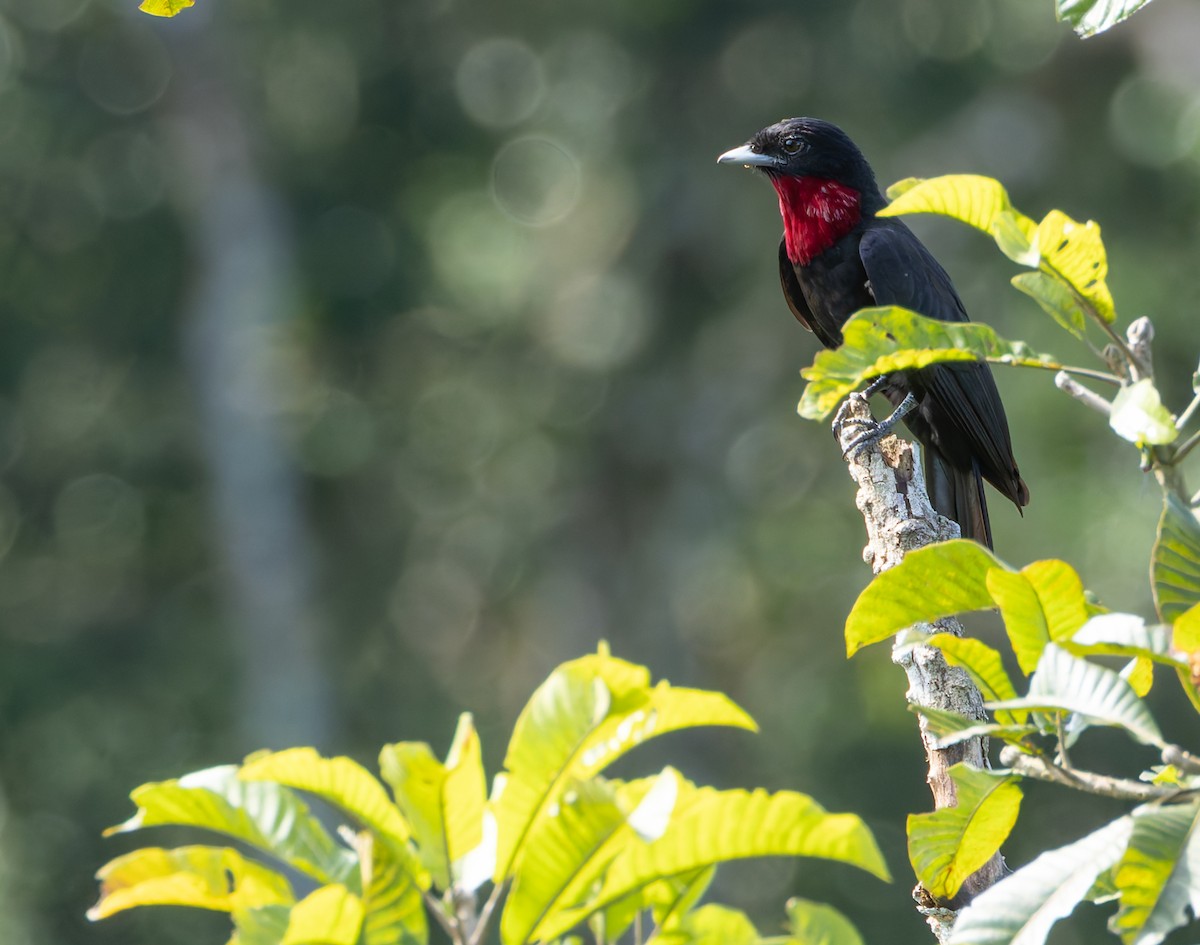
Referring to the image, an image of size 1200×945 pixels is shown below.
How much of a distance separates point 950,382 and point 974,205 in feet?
9.86

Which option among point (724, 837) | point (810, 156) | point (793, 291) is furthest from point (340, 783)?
point (810, 156)

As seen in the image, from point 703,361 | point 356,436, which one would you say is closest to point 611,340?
point 703,361

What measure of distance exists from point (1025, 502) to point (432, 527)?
38.6 feet

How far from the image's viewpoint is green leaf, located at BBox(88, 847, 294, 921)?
4.39 feet

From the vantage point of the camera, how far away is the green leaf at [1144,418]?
4.91ft

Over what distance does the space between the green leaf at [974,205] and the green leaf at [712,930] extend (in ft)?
2.49

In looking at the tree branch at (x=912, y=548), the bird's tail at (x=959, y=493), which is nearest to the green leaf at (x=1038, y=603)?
the tree branch at (x=912, y=548)

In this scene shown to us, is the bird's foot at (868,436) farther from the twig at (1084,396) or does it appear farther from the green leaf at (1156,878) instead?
the green leaf at (1156,878)

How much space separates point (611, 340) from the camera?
587 inches

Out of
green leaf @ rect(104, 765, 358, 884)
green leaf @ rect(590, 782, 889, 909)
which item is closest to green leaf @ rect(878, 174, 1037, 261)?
green leaf @ rect(590, 782, 889, 909)

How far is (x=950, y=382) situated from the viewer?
15.1ft

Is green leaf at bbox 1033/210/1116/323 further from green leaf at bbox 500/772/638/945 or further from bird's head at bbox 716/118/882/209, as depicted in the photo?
bird's head at bbox 716/118/882/209

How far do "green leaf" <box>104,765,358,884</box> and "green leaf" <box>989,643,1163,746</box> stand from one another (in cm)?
66

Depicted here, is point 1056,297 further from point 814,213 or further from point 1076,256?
point 814,213
